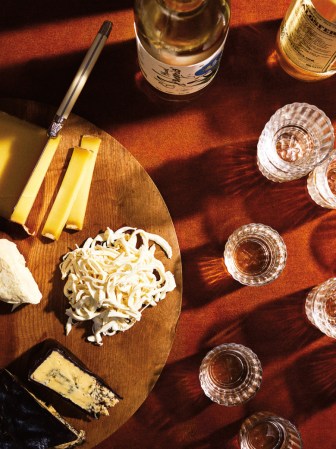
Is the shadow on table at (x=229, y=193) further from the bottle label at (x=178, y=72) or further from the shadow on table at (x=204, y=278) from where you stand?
the bottle label at (x=178, y=72)

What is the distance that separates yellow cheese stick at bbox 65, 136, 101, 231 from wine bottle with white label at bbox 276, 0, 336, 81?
0.53 m

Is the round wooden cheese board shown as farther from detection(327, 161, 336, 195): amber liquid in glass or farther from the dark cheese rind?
detection(327, 161, 336, 195): amber liquid in glass

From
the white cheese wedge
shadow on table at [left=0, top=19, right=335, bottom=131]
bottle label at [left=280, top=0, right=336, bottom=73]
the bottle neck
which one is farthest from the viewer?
shadow on table at [left=0, top=19, right=335, bottom=131]

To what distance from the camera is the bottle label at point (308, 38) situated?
1129mm

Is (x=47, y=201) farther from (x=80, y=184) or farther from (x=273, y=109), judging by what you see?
(x=273, y=109)

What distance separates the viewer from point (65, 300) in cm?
134

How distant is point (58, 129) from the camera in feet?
4.26

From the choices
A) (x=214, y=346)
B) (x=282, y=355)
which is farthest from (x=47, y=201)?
(x=282, y=355)

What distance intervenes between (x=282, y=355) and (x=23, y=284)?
0.69m

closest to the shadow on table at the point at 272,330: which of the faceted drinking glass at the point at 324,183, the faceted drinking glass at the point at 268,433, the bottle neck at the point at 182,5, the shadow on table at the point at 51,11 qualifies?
the faceted drinking glass at the point at 268,433

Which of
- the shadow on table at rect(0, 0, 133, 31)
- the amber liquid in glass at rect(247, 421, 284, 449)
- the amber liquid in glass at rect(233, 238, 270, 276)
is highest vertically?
the shadow on table at rect(0, 0, 133, 31)

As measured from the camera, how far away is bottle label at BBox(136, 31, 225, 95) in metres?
1.13

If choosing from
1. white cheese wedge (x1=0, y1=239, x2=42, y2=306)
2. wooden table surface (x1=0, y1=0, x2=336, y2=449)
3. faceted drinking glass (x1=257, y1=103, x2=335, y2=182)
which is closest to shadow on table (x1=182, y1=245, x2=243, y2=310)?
wooden table surface (x1=0, y1=0, x2=336, y2=449)

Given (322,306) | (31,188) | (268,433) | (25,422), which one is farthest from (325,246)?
(25,422)
